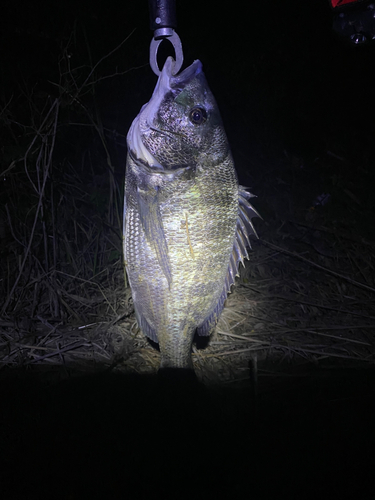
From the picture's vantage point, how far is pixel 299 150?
11.0 feet

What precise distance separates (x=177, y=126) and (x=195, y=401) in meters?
1.16

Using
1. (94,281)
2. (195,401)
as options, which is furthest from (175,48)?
(94,281)

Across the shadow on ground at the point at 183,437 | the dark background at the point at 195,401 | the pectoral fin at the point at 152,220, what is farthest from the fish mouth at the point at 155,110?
the shadow on ground at the point at 183,437

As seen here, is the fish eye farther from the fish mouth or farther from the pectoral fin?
the pectoral fin

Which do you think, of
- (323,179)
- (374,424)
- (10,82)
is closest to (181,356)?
(374,424)

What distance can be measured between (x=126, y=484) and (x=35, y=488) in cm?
31

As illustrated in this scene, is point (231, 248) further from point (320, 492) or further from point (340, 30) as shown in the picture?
point (340, 30)

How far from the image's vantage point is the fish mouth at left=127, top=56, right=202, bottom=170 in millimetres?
1267

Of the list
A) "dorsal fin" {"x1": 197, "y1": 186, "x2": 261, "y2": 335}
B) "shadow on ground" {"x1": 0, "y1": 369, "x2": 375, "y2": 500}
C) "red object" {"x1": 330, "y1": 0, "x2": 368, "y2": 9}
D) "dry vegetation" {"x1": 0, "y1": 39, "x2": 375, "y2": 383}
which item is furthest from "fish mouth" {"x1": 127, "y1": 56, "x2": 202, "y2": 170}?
"shadow on ground" {"x1": 0, "y1": 369, "x2": 375, "y2": 500}

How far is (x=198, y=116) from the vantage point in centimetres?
131

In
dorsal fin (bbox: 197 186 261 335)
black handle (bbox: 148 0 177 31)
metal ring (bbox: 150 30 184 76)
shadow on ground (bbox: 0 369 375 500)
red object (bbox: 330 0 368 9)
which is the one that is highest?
red object (bbox: 330 0 368 9)

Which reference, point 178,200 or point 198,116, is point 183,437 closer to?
point 178,200

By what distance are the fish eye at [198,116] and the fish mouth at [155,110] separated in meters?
0.09

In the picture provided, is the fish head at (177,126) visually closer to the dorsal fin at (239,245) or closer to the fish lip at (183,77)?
the fish lip at (183,77)
